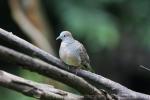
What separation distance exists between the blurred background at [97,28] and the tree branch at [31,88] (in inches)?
76.7

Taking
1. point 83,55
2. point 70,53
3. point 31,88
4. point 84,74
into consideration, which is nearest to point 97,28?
point 83,55

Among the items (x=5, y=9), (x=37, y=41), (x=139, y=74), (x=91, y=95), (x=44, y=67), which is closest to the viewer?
(x=44, y=67)

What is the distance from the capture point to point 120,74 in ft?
11.5

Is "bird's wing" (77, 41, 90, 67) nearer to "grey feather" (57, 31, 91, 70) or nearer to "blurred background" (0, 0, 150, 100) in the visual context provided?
"grey feather" (57, 31, 91, 70)

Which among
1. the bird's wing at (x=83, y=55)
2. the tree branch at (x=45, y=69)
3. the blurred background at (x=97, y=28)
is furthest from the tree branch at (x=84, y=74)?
the blurred background at (x=97, y=28)

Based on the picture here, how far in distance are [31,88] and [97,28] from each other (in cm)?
231

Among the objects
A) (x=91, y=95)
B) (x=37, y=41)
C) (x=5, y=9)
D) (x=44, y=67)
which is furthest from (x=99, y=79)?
(x=5, y=9)

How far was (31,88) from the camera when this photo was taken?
892mm

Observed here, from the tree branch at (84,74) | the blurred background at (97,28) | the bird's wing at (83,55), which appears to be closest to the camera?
the tree branch at (84,74)

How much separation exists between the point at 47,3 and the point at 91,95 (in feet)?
7.94

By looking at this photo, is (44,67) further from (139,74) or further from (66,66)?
(139,74)

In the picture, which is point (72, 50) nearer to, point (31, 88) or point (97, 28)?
point (31, 88)

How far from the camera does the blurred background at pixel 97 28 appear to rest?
3148mm

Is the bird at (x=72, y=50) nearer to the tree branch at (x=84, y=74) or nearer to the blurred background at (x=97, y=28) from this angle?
the tree branch at (x=84, y=74)
